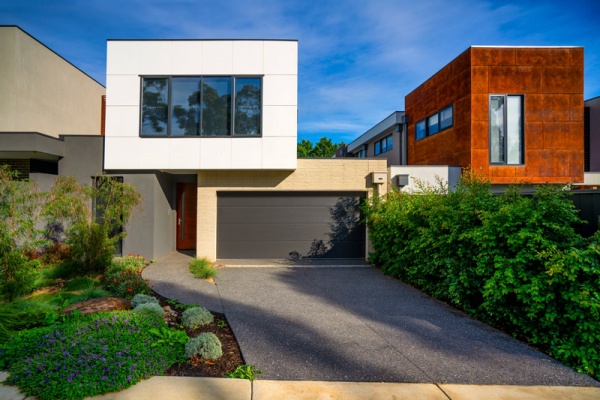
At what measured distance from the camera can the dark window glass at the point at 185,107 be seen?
962 centimetres

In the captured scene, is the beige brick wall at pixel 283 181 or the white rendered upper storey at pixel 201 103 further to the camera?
the beige brick wall at pixel 283 181

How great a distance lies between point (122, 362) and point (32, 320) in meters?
2.14

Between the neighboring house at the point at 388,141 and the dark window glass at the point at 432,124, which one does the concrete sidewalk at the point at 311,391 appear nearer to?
the dark window glass at the point at 432,124

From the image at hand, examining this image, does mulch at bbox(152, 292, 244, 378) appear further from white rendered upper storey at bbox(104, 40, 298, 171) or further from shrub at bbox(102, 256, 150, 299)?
white rendered upper storey at bbox(104, 40, 298, 171)

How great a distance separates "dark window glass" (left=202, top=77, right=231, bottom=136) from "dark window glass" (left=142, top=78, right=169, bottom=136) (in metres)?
1.08

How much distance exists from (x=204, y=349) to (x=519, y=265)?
4043 mm

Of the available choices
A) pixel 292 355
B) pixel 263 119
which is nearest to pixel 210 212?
pixel 263 119

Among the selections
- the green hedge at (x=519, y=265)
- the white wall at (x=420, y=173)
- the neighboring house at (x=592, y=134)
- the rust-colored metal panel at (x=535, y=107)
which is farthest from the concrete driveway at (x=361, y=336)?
the neighboring house at (x=592, y=134)

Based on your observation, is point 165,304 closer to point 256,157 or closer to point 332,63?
point 256,157

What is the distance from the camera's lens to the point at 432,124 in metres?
13.6

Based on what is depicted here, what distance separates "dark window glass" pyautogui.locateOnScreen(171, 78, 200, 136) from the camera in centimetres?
962

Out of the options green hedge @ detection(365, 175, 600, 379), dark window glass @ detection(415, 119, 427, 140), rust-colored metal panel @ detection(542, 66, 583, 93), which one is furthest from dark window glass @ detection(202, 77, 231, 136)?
rust-colored metal panel @ detection(542, 66, 583, 93)

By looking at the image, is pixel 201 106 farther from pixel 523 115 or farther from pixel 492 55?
pixel 523 115

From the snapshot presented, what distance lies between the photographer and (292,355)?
153 inches
